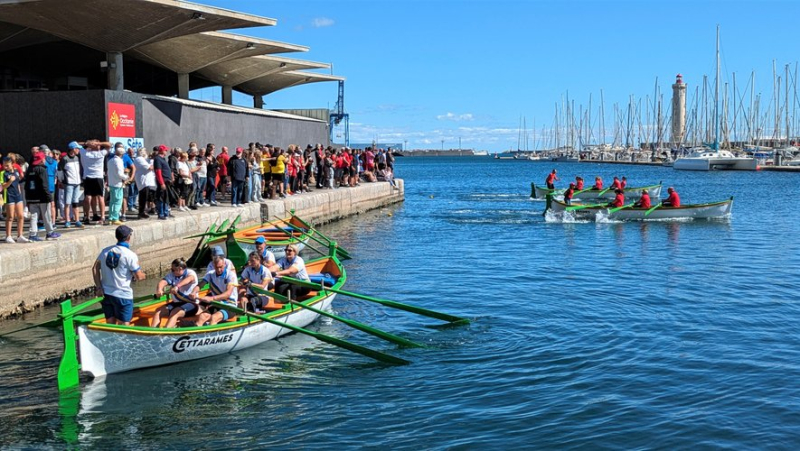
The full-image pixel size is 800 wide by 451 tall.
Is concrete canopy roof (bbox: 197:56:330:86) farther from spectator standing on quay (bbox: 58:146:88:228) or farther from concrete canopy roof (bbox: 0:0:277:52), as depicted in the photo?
spectator standing on quay (bbox: 58:146:88:228)

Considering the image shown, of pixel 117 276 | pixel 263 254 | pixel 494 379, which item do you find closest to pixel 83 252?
pixel 263 254

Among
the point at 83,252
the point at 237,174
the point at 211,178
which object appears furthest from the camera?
the point at 237,174

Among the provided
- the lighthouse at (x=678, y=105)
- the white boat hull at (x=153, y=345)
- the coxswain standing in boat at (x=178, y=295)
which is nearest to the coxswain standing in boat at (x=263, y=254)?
the white boat hull at (x=153, y=345)

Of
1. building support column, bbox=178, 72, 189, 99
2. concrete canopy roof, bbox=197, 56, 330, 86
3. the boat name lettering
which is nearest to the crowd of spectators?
the boat name lettering

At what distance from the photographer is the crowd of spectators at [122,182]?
51.9ft

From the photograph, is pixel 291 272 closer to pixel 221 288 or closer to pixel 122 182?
pixel 221 288

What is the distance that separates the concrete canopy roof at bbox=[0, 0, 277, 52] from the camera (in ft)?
77.2

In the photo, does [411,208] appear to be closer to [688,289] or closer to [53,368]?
[688,289]

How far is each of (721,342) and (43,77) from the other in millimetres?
34678

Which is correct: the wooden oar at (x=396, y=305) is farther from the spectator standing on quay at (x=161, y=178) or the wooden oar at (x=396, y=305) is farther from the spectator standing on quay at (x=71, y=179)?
the spectator standing on quay at (x=161, y=178)

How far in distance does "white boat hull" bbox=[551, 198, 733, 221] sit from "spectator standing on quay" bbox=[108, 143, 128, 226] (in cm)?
1967

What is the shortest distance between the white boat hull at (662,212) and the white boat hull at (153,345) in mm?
22460

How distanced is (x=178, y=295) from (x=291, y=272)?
2912 mm

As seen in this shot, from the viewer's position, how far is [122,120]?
950 inches
